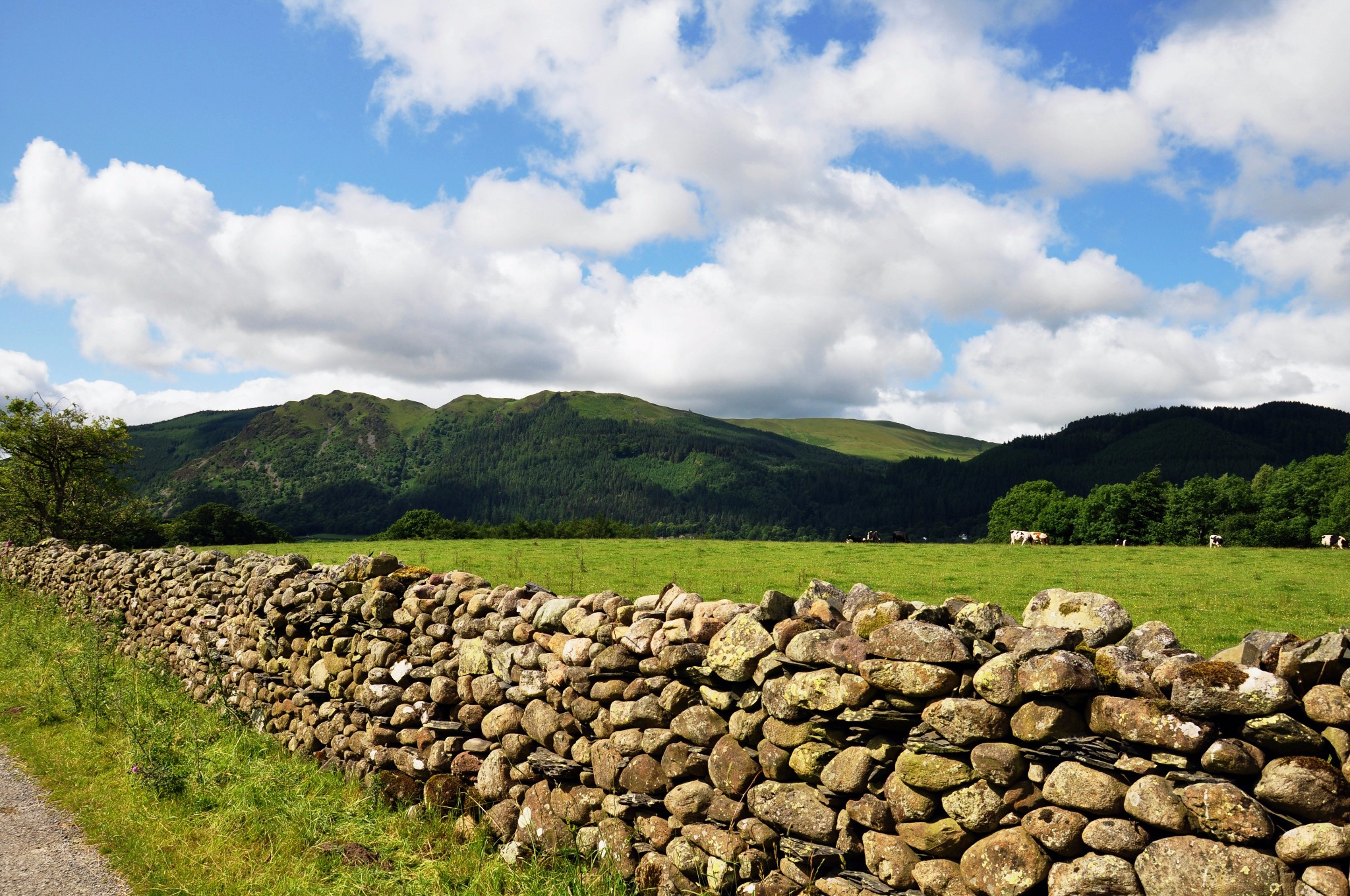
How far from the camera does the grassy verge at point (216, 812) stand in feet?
21.0

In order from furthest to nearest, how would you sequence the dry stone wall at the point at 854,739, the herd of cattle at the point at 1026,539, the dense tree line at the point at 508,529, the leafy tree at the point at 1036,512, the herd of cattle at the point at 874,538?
1. the leafy tree at the point at 1036,512
2. the dense tree line at the point at 508,529
3. the herd of cattle at the point at 874,538
4. the herd of cattle at the point at 1026,539
5. the dry stone wall at the point at 854,739

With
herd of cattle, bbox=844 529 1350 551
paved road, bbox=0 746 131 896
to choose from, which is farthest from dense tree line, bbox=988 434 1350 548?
paved road, bbox=0 746 131 896

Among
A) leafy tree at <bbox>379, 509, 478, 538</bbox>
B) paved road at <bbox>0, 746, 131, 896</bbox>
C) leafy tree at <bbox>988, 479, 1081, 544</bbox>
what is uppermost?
leafy tree at <bbox>988, 479, 1081, 544</bbox>

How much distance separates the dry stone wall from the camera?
363 cm

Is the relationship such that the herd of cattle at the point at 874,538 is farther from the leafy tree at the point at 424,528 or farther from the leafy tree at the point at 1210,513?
the leafy tree at the point at 1210,513

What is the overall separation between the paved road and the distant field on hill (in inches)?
384

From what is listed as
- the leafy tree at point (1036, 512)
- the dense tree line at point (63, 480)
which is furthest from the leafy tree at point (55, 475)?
the leafy tree at point (1036, 512)

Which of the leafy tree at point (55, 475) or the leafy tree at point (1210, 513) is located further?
the leafy tree at point (1210, 513)

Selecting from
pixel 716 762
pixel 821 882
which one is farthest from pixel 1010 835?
pixel 716 762

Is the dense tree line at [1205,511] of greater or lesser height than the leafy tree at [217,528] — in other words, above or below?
above

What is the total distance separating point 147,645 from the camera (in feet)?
48.5

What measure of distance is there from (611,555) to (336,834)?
17959mm

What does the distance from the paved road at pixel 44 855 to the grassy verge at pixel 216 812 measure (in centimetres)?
16

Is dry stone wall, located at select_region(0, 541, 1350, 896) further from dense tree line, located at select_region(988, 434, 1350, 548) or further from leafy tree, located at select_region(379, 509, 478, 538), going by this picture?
dense tree line, located at select_region(988, 434, 1350, 548)
